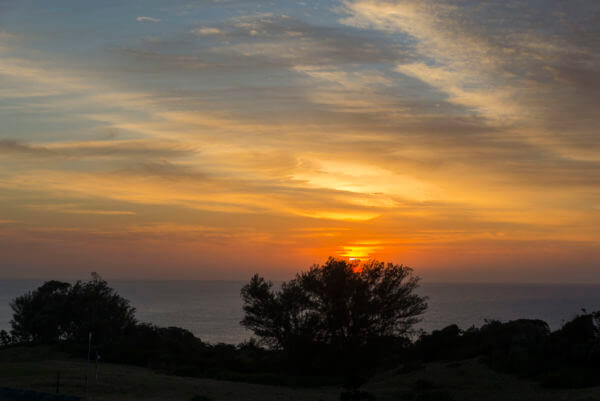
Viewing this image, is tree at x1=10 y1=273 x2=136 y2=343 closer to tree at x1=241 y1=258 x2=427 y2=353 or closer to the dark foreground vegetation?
the dark foreground vegetation

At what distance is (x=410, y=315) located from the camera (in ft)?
124

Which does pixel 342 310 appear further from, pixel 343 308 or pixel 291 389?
pixel 291 389

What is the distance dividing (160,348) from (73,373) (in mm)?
13071

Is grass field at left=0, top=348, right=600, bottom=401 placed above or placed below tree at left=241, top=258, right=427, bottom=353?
below

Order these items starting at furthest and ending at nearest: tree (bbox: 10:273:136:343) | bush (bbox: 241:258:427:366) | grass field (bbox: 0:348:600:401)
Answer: tree (bbox: 10:273:136:343)
bush (bbox: 241:258:427:366)
grass field (bbox: 0:348:600:401)

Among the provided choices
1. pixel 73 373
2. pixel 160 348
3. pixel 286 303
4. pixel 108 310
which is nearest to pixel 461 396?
pixel 286 303

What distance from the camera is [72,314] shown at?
167ft

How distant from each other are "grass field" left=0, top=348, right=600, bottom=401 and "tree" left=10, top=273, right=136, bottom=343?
660 inches

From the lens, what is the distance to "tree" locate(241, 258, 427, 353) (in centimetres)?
3728

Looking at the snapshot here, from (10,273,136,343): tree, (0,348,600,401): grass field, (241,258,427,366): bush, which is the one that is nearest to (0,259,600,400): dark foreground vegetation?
(241,258,427,366): bush

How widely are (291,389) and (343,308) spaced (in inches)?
350

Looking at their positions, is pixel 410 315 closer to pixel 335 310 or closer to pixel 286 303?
pixel 335 310

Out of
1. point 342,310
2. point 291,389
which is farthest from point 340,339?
point 291,389

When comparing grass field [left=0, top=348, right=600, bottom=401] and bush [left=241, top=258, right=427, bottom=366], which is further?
bush [left=241, top=258, right=427, bottom=366]
